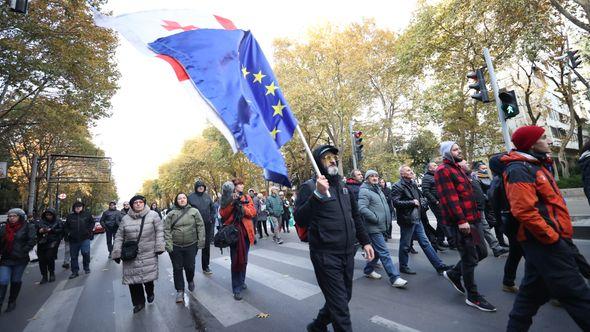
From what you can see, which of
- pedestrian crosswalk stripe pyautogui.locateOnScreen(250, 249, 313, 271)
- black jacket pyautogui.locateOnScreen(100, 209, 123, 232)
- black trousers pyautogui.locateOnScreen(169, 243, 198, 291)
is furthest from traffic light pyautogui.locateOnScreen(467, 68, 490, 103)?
black jacket pyautogui.locateOnScreen(100, 209, 123, 232)

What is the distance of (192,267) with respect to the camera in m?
5.59

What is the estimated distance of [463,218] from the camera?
379 centimetres

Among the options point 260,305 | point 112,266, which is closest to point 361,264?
point 260,305

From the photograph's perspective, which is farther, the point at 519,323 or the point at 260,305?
the point at 260,305

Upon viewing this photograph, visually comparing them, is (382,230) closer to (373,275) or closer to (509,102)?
(373,275)

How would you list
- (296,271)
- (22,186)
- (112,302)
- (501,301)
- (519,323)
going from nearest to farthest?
(519,323) < (501,301) < (112,302) < (296,271) < (22,186)

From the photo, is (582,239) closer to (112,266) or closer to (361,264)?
(361,264)

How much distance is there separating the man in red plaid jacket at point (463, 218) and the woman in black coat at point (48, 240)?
8.62 m

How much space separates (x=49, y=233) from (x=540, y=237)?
945cm

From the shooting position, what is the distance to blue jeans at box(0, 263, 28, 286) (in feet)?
18.2

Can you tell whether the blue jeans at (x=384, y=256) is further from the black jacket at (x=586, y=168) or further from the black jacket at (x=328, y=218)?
the black jacket at (x=586, y=168)

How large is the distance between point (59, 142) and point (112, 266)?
2134cm

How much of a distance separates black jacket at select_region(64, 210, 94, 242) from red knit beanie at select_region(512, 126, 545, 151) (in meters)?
9.33

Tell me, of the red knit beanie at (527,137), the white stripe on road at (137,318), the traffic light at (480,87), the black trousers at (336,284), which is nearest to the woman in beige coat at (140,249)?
the white stripe on road at (137,318)
